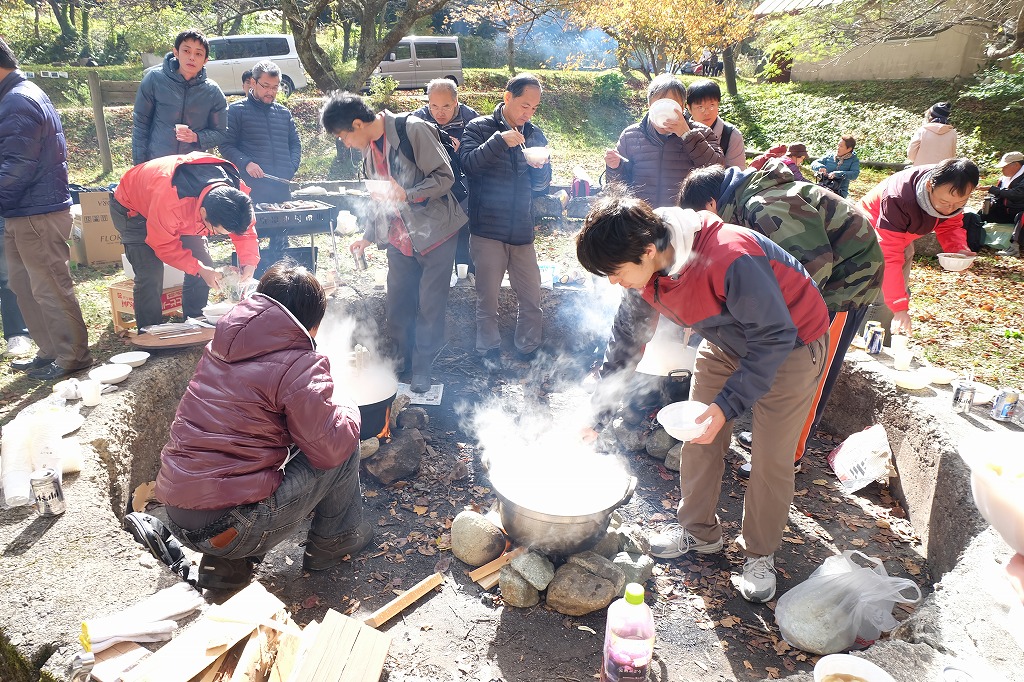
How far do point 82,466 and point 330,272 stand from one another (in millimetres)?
3454

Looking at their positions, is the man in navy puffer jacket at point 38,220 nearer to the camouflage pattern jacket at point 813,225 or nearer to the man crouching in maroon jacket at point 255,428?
the man crouching in maroon jacket at point 255,428

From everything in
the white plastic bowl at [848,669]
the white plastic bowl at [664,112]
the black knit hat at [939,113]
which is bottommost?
the white plastic bowl at [848,669]

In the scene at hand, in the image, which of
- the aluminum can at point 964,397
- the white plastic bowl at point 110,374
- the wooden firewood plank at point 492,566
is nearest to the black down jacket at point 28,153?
the white plastic bowl at point 110,374

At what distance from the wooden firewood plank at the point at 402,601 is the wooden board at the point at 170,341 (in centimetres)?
255

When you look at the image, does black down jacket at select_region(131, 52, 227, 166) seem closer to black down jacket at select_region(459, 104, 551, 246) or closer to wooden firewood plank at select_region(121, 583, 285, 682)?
black down jacket at select_region(459, 104, 551, 246)

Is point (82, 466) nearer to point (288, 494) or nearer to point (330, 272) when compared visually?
point (288, 494)

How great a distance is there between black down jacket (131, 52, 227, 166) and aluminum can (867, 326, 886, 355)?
636 cm

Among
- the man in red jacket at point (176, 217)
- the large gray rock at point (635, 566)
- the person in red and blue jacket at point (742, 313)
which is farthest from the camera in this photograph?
the man in red jacket at point (176, 217)

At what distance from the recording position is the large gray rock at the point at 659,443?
175 inches

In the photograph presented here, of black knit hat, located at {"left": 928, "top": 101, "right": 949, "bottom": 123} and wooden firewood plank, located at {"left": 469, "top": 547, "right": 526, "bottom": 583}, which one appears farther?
black knit hat, located at {"left": 928, "top": 101, "right": 949, "bottom": 123}

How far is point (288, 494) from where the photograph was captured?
295 cm

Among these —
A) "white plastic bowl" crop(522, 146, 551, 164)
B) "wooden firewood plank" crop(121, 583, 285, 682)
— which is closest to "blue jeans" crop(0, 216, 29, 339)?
"wooden firewood plank" crop(121, 583, 285, 682)

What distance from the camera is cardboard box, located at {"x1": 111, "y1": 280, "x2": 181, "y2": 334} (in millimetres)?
5117

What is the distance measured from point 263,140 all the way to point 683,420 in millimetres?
6148
